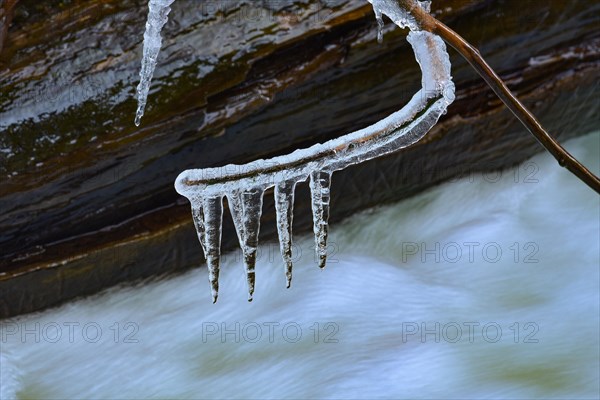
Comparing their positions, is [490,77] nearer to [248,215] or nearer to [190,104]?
[248,215]

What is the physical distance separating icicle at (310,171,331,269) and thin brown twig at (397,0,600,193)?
220 mm

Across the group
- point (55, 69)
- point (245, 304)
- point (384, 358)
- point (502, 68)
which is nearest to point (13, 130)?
point (55, 69)

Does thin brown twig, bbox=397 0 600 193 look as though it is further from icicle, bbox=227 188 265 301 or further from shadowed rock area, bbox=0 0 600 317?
shadowed rock area, bbox=0 0 600 317

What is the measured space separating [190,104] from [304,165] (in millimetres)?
450

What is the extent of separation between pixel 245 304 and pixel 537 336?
1.83 ft

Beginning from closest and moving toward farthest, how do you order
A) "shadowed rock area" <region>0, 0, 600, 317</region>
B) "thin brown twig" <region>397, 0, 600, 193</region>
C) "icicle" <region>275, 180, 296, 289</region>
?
"thin brown twig" <region>397, 0, 600, 193</region> < "icicle" <region>275, 180, 296, 289</region> < "shadowed rock area" <region>0, 0, 600, 317</region>

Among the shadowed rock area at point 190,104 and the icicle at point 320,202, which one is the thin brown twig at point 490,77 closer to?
the icicle at point 320,202

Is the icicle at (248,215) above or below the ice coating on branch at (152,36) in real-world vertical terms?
below

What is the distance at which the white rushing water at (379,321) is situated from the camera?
53.6 inches

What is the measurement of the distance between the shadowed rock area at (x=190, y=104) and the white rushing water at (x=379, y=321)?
0.22ft

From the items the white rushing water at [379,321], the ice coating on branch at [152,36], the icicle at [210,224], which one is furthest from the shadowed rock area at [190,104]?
the icicle at [210,224]

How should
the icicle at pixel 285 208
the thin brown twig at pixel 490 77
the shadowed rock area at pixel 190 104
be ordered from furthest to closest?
the shadowed rock area at pixel 190 104
the icicle at pixel 285 208
the thin brown twig at pixel 490 77

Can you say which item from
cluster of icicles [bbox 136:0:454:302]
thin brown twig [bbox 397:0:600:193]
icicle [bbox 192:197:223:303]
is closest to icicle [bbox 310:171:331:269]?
cluster of icicles [bbox 136:0:454:302]

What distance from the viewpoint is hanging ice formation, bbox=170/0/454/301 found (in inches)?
33.7
